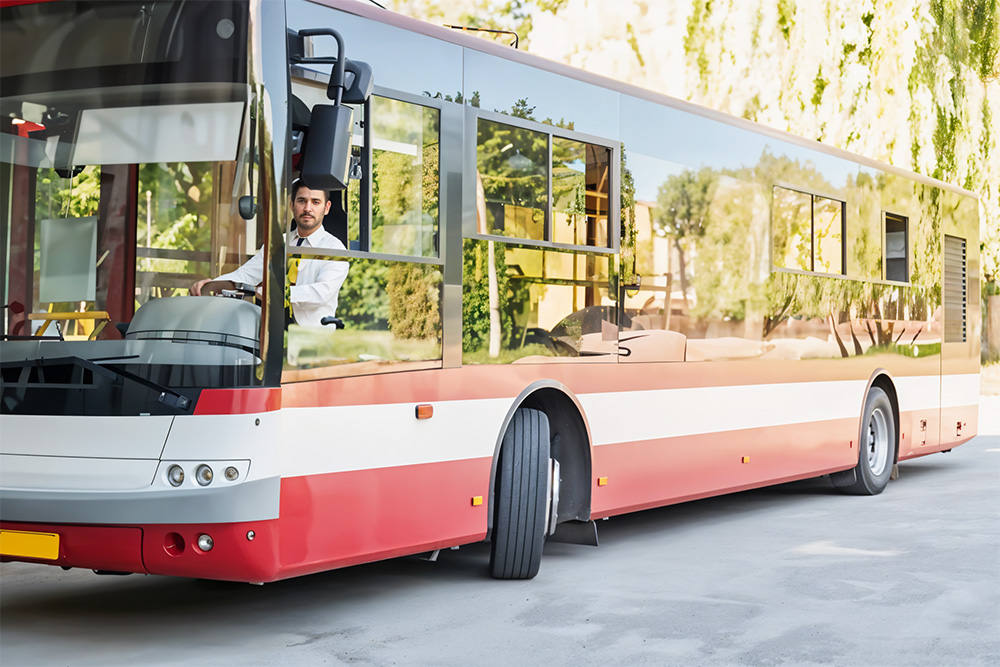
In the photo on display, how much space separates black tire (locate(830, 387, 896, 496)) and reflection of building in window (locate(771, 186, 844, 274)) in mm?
1560

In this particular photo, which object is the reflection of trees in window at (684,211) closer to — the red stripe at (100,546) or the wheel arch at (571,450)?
the wheel arch at (571,450)

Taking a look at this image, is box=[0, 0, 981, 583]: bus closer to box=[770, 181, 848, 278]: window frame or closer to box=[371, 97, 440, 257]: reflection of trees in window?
box=[371, 97, 440, 257]: reflection of trees in window

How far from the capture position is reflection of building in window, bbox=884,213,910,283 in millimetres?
12172

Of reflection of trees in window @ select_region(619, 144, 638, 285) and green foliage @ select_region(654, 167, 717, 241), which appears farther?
green foliage @ select_region(654, 167, 717, 241)

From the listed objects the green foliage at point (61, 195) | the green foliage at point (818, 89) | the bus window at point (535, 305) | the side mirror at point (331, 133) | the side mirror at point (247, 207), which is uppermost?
the green foliage at point (818, 89)

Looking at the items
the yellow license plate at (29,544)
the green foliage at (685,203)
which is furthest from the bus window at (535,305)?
the yellow license plate at (29,544)

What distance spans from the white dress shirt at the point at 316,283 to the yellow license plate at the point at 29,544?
1.50 meters

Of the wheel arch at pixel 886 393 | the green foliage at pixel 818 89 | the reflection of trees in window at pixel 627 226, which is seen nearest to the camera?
the reflection of trees in window at pixel 627 226

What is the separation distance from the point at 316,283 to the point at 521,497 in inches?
82.4

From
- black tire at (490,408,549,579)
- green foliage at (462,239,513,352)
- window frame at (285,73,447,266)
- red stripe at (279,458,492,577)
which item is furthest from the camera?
black tire at (490,408,549,579)

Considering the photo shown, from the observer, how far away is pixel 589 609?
22.2 feet

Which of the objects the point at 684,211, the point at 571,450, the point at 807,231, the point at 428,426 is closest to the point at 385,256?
the point at 428,426

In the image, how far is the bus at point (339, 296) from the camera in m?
5.54

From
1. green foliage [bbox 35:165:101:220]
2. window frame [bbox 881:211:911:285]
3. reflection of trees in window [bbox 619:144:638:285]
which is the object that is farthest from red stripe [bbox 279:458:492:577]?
window frame [bbox 881:211:911:285]
